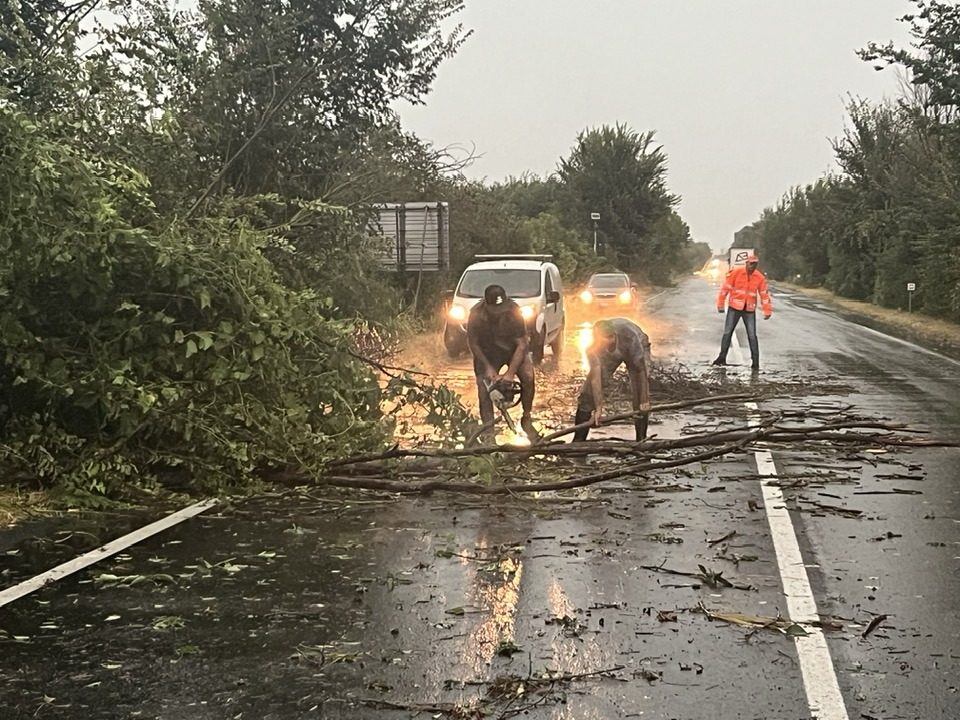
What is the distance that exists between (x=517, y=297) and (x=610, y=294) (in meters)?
16.7

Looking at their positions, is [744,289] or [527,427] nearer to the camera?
[527,427]

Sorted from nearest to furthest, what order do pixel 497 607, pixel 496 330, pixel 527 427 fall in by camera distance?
pixel 497 607, pixel 527 427, pixel 496 330

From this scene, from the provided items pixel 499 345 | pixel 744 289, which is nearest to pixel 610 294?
pixel 744 289

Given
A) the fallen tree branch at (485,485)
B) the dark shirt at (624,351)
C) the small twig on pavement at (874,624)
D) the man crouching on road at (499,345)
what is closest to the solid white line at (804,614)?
the small twig on pavement at (874,624)

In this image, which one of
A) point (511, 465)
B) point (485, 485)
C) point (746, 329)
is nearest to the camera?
point (485, 485)

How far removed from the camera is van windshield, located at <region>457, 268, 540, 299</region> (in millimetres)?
19000

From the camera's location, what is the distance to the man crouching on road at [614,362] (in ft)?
32.1

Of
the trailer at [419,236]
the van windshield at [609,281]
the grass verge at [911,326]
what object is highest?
the trailer at [419,236]

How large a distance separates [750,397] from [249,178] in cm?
861

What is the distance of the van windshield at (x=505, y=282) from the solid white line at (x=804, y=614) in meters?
11.0

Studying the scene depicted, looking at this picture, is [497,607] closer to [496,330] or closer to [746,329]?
[496,330]

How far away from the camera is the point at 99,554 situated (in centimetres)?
625

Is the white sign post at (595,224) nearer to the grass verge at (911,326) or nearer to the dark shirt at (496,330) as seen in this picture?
the grass verge at (911,326)

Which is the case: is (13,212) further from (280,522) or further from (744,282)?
(744,282)
